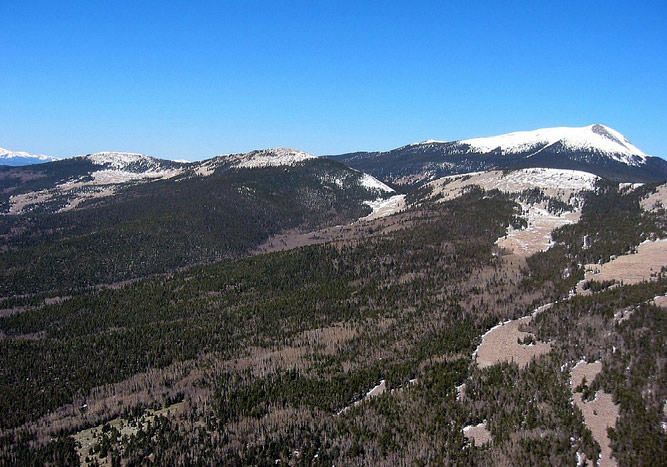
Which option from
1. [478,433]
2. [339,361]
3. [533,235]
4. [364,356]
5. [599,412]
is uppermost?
[533,235]

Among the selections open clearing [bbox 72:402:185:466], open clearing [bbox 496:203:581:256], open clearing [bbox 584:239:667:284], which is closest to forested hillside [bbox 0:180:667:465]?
open clearing [bbox 72:402:185:466]

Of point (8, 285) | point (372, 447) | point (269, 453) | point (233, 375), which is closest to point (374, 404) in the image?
point (372, 447)

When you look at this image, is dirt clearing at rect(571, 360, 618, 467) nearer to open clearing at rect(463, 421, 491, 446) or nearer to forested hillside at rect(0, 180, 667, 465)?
forested hillside at rect(0, 180, 667, 465)

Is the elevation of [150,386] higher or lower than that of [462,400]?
lower

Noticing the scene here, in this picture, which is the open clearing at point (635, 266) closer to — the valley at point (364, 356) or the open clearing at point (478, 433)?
the valley at point (364, 356)

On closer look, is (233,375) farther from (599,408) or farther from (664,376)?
(664,376)

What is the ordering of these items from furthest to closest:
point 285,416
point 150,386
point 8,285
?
point 8,285 < point 150,386 < point 285,416

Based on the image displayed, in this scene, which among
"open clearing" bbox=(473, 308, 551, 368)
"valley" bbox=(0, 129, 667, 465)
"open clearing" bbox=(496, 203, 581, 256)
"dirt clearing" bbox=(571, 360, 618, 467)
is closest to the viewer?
"dirt clearing" bbox=(571, 360, 618, 467)

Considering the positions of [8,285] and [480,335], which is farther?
[8,285]

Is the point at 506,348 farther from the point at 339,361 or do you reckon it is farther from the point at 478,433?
the point at 339,361

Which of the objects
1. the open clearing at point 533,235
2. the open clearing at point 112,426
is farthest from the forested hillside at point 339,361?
the open clearing at point 533,235

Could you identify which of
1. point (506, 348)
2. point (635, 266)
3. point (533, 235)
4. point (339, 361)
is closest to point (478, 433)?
point (506, 348)
